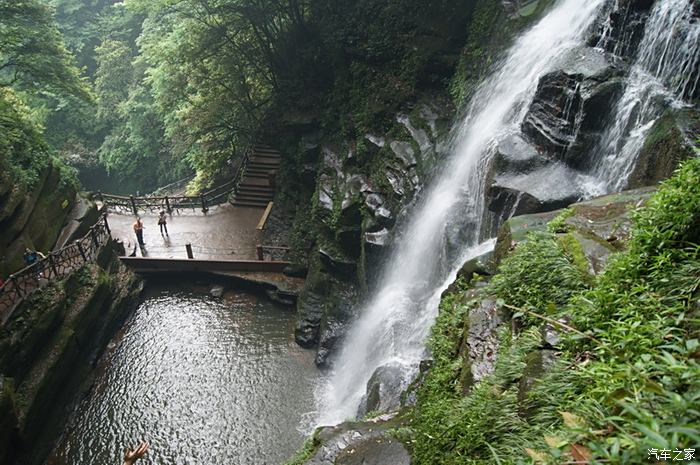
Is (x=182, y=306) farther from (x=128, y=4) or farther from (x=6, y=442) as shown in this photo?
(x=128, y=4)

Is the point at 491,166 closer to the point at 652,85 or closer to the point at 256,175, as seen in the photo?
the point at 652,85

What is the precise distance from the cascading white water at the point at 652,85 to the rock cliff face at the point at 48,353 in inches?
570

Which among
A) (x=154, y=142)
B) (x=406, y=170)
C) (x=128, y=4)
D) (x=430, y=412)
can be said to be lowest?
(x=154, y=142)

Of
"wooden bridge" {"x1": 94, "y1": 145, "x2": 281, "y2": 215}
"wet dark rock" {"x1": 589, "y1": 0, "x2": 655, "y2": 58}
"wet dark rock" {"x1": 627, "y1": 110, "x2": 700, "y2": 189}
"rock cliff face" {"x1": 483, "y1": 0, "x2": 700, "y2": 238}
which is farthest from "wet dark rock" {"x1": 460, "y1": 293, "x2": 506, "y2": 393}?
"wooden bridge" {"x1": 94, "y1": 145, "x2": 281, "y2": 215}

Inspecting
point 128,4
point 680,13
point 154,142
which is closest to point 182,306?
point 128,4

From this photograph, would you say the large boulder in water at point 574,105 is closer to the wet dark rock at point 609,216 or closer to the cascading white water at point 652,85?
the cascading white water at point 652,85

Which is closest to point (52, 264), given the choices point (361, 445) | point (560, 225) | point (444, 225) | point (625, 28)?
point (444, 225)

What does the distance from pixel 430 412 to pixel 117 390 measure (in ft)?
40.0

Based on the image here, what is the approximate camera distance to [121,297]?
55.0ft

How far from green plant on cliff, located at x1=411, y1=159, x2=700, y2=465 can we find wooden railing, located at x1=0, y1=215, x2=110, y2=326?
12.7 meters

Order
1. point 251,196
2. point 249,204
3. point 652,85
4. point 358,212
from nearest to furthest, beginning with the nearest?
point 652,85
point 358,212
point 249,204
point 251,196

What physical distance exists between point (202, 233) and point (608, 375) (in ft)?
64.2

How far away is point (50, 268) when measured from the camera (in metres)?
14.0

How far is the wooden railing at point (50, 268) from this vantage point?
1234 centimetres
